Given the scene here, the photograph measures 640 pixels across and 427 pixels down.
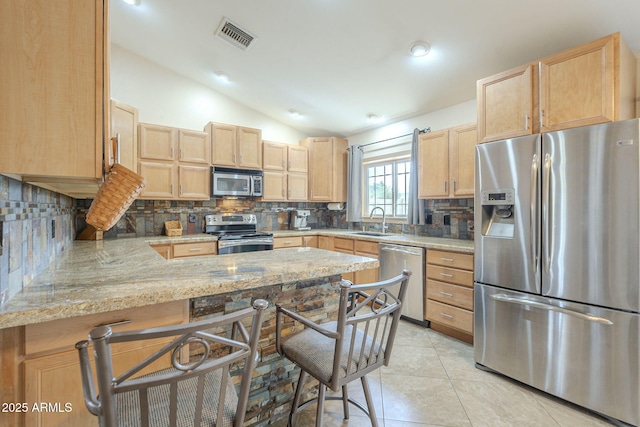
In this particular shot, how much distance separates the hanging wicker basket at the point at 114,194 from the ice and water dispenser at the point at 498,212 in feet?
7.59

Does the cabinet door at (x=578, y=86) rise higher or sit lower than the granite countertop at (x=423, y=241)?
higher

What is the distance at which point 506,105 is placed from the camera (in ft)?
7.19

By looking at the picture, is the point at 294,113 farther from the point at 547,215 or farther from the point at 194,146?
the point at 547,215

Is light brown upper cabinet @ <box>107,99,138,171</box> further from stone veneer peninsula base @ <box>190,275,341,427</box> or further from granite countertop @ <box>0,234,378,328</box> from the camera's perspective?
stone veneer peninsula base @ <box>190,275,341,427</box>

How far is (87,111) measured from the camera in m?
1.00

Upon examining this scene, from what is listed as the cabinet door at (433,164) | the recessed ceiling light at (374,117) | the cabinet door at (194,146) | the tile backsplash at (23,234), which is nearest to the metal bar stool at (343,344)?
the tile backsplash at (23,234)

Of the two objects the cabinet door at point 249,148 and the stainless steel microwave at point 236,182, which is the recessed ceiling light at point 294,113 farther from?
the stainless steel microwave at point 236,182

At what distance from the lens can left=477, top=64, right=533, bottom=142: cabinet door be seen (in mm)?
2072

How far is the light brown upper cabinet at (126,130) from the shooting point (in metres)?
2.71

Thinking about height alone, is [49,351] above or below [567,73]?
below

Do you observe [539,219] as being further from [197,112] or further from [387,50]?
[197,112]

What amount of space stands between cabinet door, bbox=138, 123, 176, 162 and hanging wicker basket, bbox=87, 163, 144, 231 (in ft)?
7.32

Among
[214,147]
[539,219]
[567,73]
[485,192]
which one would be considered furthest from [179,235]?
[567,73]

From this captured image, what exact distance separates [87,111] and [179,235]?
2.79m
